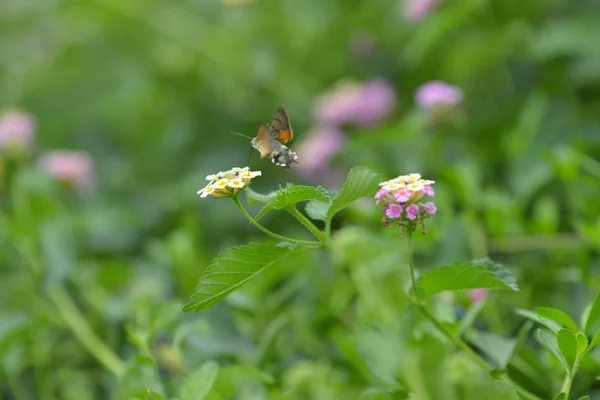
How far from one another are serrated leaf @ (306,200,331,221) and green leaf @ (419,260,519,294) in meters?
0.08

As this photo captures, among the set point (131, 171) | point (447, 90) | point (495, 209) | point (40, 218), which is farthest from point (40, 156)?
point (495, 209)

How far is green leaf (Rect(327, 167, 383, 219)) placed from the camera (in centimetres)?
47

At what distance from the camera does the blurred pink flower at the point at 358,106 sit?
46.8 inches

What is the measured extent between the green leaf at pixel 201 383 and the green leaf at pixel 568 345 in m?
0.25

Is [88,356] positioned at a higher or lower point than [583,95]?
lower

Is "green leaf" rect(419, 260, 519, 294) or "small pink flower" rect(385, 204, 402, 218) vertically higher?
"small pink flower" rect(385, 204, 402, 218)

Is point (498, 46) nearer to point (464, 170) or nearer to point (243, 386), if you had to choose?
point (464, 170)

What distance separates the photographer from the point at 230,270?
463mm

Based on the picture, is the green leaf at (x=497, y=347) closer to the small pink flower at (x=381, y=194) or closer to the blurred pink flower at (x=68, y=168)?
the small pink flower at (x=381, y=194)

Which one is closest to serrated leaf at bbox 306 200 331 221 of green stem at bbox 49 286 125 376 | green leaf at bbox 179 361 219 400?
green leaf at bbox 179 361 219 400

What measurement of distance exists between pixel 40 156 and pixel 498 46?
872 millimetres

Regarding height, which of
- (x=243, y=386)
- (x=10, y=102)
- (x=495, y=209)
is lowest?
(x=243, y=386)

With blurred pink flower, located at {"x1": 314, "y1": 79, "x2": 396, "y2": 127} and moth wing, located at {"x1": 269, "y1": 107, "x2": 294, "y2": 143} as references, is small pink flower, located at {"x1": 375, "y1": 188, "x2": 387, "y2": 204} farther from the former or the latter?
blurred pink flower, located at {"x1": 314, "y1": 79, "x2": 396, "y2": 127}

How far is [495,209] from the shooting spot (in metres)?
0.80
